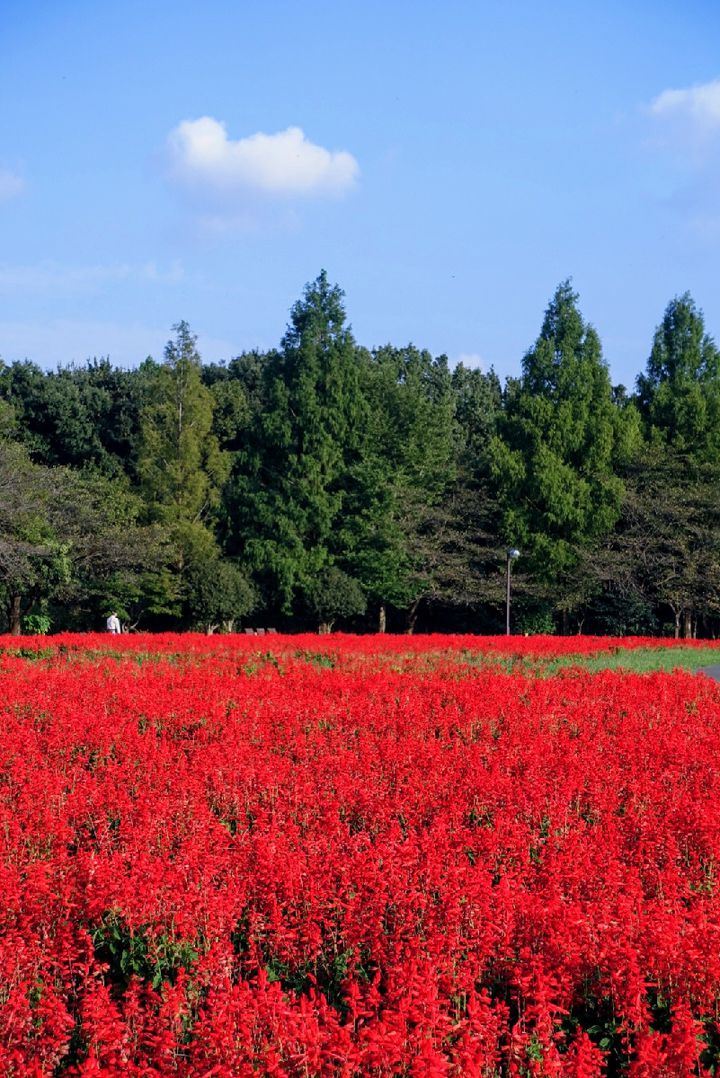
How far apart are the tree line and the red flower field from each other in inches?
962

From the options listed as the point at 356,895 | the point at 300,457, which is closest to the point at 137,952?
the point at 356,895

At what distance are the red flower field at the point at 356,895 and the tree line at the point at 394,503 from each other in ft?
80.2

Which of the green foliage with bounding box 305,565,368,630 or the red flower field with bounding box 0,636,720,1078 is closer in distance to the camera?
the red flower field with bounding box 0,636,720,1078

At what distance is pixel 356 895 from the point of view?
4.77 meters

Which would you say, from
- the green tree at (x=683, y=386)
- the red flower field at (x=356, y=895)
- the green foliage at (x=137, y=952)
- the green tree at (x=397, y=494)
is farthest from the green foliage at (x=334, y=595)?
the green foliage at (x=137, y=952)

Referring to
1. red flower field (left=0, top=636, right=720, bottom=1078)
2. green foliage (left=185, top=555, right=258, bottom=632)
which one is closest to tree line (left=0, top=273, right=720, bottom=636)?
green foliage (left=185, top=555, right=258, bottom=632)

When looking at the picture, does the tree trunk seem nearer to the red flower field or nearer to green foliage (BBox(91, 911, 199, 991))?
the red flower field

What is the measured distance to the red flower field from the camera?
134 inches

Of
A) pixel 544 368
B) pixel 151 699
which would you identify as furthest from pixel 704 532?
pixel 151 699

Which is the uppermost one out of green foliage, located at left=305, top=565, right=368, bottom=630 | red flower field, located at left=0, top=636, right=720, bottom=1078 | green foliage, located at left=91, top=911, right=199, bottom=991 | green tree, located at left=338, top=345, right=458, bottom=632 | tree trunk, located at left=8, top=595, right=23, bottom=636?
green tree, located at left=338, top=345, right=458, bottom=632

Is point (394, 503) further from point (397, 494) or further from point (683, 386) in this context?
point (683, 386)

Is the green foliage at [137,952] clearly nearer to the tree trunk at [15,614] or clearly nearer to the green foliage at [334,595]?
the tree trunk at [15,614]

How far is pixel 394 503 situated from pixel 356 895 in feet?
109

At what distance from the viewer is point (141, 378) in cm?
4956
